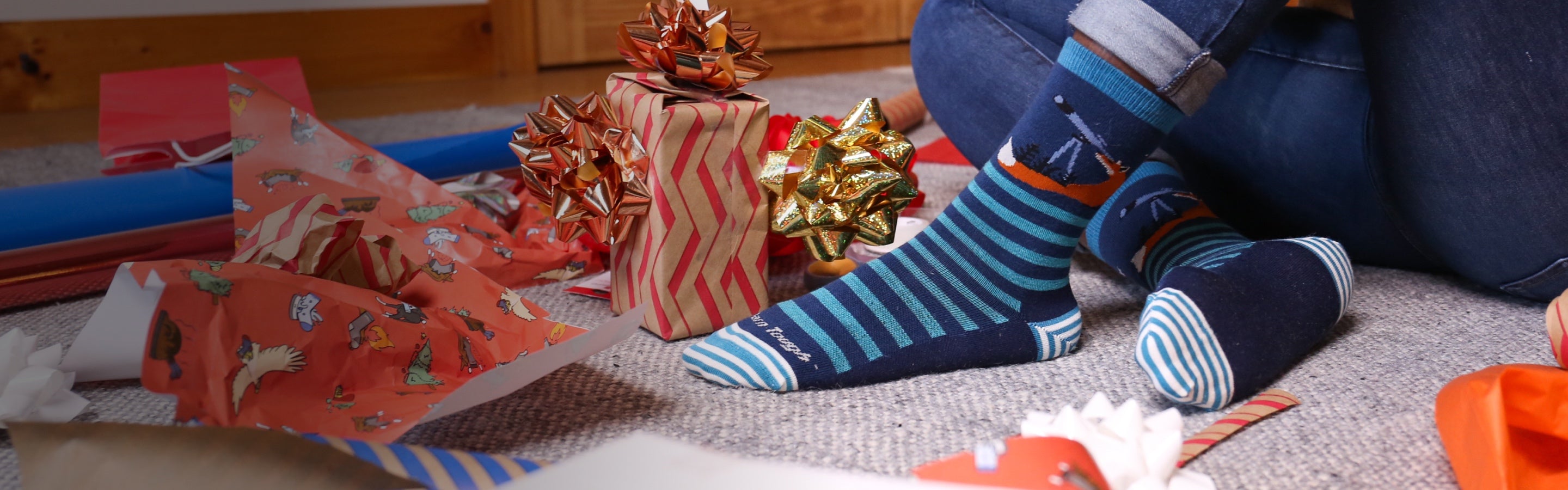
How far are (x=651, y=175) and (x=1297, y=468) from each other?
377 mm

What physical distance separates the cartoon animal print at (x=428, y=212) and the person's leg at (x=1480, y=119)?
64cm

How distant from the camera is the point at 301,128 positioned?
732 millimetres

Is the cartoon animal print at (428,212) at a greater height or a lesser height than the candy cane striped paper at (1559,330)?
lesser

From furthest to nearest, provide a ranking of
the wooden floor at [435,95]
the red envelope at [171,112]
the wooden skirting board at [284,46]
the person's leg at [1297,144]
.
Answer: the wooden skirting board at [284,46]
the wooden floor at [435,95]
the red envelope at [171,112]
the person's leg at [1297,144]

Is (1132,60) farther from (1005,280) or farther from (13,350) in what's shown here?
(13,350)

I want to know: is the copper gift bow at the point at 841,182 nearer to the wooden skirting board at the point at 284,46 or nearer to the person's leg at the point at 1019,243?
the person's leg at the point at 1019,243

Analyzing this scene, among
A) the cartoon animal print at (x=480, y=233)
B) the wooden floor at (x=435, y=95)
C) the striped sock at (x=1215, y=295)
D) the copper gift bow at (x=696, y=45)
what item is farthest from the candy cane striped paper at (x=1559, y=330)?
the wooden floor at (x=435, y=95)

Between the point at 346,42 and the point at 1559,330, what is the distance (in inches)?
74.7

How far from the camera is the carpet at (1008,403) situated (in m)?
0.47

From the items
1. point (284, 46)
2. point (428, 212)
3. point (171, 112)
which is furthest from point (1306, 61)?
point (284, 46)

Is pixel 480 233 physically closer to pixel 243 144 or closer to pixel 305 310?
pixel 243 144

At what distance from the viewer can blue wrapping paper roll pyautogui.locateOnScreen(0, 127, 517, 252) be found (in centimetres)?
78

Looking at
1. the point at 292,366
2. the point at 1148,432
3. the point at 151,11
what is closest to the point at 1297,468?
the point at 1148,432

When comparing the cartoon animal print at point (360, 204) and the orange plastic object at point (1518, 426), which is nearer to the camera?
the orange plastic object at point (1518, 426)
